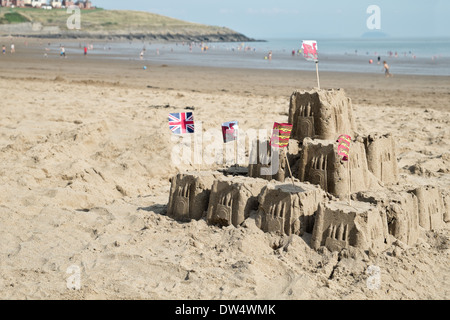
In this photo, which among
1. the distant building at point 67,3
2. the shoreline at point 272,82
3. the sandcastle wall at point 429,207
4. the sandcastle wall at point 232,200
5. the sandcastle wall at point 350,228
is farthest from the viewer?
the distant building at point 67,3

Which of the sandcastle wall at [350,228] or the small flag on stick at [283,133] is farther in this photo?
the small flag on stick at [283,133]

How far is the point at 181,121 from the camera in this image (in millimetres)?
7391

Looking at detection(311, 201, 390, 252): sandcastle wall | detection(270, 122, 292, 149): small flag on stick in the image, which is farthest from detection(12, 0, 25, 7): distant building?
detection(311, 201, 390, 252): sandcastle wall

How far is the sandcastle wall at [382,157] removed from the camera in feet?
24.1

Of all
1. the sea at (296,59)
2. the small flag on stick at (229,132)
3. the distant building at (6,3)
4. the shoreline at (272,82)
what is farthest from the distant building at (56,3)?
the small flag on stick at (229,132)

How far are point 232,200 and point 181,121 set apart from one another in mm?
1400

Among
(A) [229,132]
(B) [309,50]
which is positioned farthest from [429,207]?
(A) [229,132]

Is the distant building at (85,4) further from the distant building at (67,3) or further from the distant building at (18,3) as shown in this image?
the distant building at (18,3)

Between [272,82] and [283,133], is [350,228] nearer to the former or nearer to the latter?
[283,133]

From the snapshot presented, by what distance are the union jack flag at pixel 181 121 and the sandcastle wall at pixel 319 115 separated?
1.36 metres

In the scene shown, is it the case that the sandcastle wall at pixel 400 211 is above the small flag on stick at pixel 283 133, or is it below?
below

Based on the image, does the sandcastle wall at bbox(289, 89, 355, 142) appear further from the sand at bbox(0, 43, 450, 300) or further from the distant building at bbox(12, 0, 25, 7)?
the distant building at bbox(12, 0, 25, 7)
